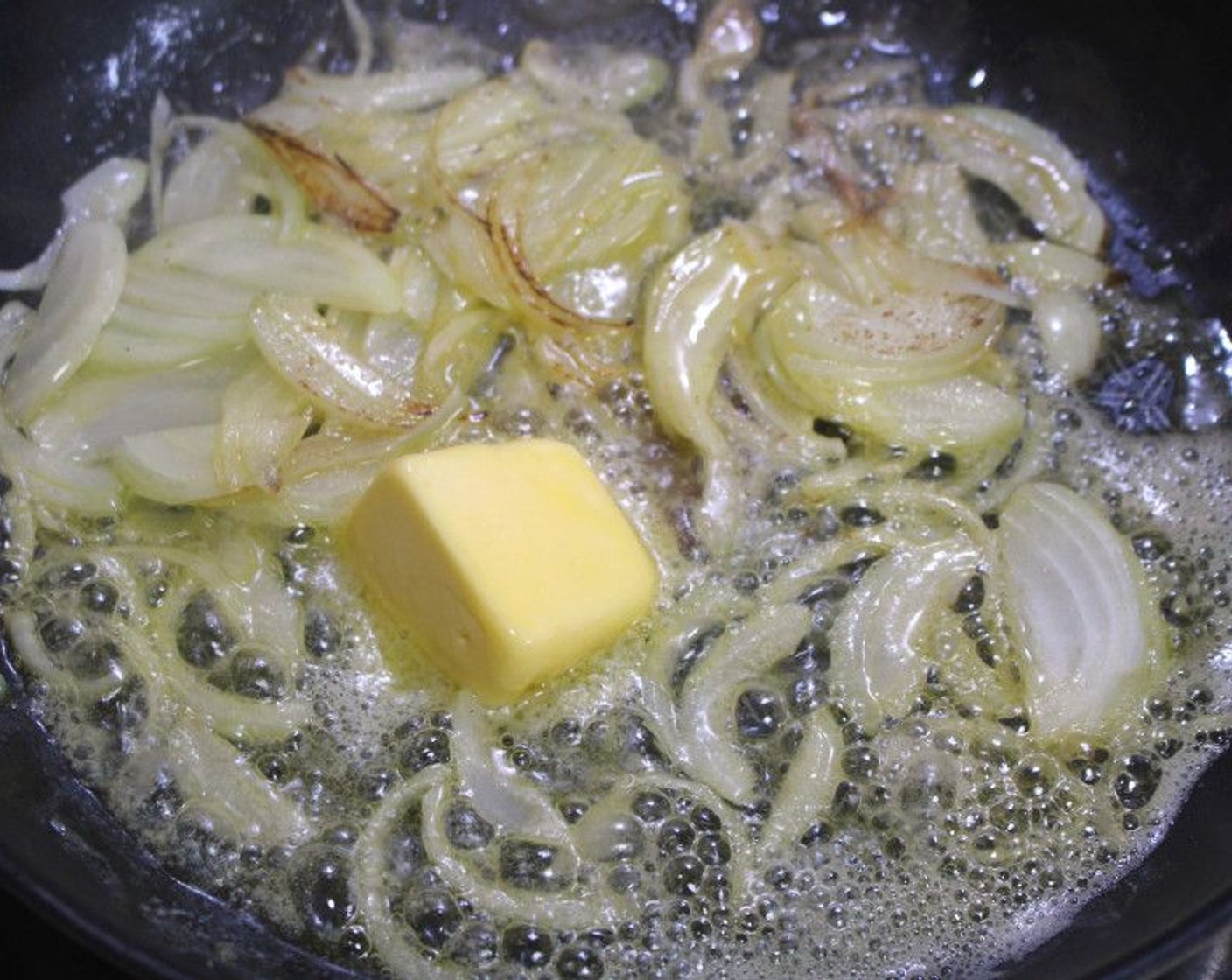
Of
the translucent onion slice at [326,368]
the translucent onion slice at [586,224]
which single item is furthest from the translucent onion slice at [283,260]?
the translucent onion slice at [586,224]

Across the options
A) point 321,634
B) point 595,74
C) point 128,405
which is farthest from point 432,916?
point 595,74

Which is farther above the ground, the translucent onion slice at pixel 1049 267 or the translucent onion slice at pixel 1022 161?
the translucent onion slice at pixel 1022 161

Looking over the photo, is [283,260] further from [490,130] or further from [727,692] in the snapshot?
[727,692]

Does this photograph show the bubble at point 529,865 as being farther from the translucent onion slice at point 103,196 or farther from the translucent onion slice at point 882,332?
the translucent onion slice at point 103,196

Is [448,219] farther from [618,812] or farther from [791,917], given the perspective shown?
[791,917]

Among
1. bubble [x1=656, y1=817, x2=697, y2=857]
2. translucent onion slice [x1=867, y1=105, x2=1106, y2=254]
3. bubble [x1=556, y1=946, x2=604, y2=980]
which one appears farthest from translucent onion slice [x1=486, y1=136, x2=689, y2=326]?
bubble [x1=556, y1=946, x2=604, y2=980]

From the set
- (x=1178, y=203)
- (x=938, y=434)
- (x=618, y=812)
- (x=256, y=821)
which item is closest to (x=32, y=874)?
(x=256, y=821)

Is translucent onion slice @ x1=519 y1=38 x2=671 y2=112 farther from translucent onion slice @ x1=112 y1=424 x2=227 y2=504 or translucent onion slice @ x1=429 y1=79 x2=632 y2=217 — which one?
translucent onion slice @ x1=112 y1=424 x2=227 y2=504
